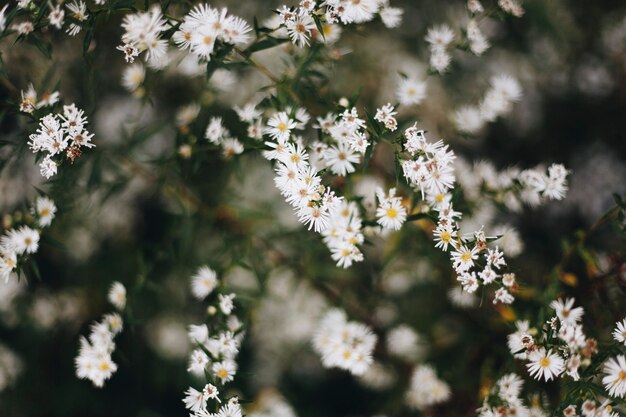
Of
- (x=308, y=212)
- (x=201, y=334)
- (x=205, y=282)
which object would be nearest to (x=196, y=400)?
(x=201, y=334)

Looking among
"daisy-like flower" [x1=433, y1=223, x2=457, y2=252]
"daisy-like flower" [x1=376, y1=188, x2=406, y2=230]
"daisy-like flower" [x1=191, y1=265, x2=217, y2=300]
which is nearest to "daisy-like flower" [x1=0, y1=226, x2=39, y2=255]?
"daisy-like flower" [x1=191, y1=265, x2=217, y2=300]

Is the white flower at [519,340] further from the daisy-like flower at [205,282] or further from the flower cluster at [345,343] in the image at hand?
the daisy-like flower at [205,282]

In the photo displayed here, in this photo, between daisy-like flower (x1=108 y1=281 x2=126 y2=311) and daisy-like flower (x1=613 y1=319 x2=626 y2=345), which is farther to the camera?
daisy-like flower (x1=108 y1=281 x2=126 y2=311)

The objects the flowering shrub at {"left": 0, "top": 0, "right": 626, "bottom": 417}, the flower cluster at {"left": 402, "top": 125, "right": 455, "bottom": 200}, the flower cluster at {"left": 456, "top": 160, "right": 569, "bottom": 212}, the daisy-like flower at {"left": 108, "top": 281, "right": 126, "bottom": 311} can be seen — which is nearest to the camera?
the flower cluster at {"left": 402, "top": 125, "right": 455, "bottom": 200}

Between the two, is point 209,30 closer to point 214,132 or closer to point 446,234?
point 214,132

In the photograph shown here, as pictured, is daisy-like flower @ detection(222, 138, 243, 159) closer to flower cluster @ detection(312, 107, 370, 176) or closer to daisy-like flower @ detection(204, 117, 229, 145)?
daisy-like flower @ detection(204, 117, 229, 145)

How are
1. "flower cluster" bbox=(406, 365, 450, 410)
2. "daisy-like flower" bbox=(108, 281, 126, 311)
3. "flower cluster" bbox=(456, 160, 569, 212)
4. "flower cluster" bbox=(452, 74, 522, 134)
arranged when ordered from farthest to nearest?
"flower cluster" bbox=(406, 365, 450, 410)
"flower cluster" bbox=(452, 74, 522, 134)
"daisy-like flower" bbox=(108, 281, 126, 311)
"flower cluster" bbox=(456, 160, 569, 212)

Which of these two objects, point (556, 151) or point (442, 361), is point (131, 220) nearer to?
point (442, 361)
